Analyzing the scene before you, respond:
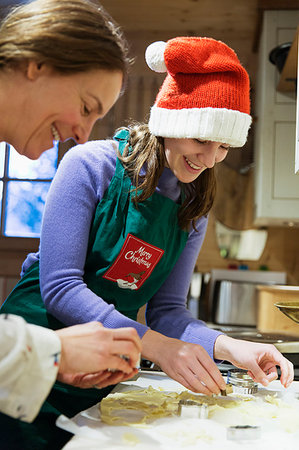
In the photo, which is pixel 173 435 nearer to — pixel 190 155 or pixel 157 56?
pixel 190 155

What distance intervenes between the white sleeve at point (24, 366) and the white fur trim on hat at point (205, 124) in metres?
0.65

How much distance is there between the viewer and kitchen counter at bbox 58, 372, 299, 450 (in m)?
0.77

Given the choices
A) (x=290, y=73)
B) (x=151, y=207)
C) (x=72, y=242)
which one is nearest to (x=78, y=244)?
(x=72, y=242)

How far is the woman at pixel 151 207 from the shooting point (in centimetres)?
112

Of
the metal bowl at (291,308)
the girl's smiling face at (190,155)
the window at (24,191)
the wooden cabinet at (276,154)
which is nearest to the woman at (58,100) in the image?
the girl's smiling face at (190,155)

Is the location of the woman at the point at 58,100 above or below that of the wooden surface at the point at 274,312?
above

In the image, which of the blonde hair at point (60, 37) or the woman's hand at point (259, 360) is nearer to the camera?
the blonde hair at point (60, 37)

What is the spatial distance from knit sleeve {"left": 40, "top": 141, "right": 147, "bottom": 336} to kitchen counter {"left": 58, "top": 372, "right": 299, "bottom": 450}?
20 cm

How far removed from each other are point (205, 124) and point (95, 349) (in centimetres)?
63

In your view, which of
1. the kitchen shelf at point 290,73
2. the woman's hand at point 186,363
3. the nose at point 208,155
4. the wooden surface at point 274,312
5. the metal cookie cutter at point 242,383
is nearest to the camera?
the woman's hand at point 186,363

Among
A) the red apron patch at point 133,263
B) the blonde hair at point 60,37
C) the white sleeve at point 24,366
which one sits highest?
the blonde hair at point 60,37

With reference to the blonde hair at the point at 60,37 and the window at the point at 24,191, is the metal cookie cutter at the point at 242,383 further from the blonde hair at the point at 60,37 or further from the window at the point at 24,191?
the window at the point at 24,191

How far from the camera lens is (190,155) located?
1.27m

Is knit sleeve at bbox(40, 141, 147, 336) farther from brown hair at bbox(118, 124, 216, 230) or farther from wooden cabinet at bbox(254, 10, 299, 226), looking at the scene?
wooden cabinet at bbox(254, 10, 299, 226)
